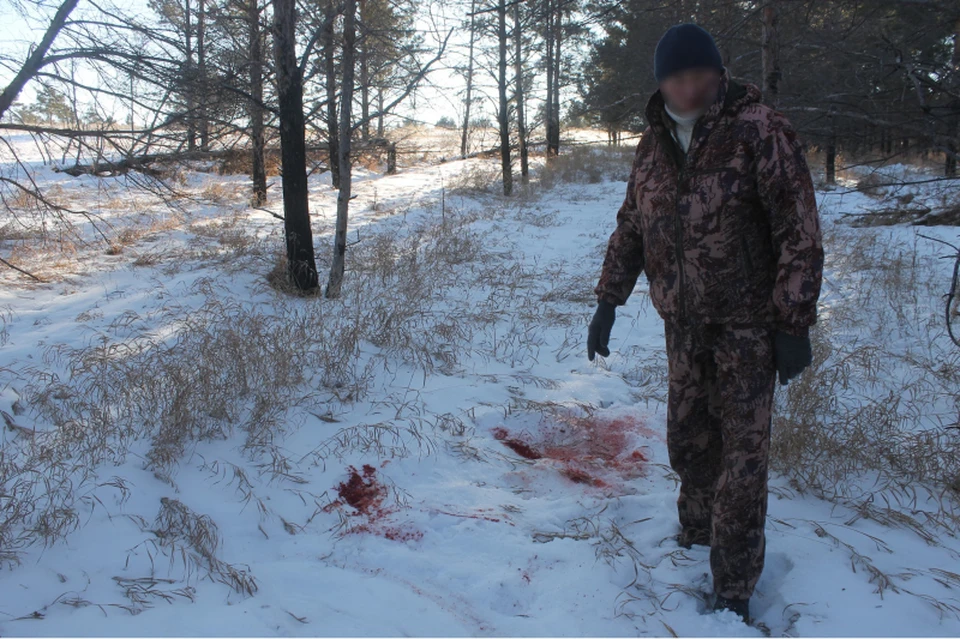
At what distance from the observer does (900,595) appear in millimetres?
2250

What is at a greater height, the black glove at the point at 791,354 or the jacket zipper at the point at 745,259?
the jacket zipper at the point at 745,259

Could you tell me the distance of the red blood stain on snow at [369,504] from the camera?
2770 millimetres

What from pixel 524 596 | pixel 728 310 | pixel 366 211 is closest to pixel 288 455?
pixel 524 596

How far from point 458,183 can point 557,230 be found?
681 centimetres

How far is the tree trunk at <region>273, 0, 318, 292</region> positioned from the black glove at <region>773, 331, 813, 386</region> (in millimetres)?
5273

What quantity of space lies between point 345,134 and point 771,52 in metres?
4.21

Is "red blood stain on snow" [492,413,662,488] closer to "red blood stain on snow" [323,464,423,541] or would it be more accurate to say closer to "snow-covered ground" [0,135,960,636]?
"snow-covered ground" [0,135,960,636]

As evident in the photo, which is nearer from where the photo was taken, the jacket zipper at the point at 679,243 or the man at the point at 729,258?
the man at the point at 729,258

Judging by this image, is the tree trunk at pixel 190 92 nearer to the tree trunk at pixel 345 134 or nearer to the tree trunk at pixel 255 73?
the tree trunk at pixel 255 73

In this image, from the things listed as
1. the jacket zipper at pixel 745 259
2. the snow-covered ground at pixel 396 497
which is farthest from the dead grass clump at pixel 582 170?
the jacket zipper at pixel 745 259

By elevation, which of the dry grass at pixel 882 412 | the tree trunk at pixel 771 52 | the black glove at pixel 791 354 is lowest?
the dry grass at pixel 882 412

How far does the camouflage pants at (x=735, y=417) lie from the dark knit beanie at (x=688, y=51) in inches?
36.8

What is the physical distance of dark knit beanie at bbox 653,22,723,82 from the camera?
2068mm

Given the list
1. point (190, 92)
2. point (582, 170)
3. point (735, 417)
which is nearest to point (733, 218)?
point (735, 417)
